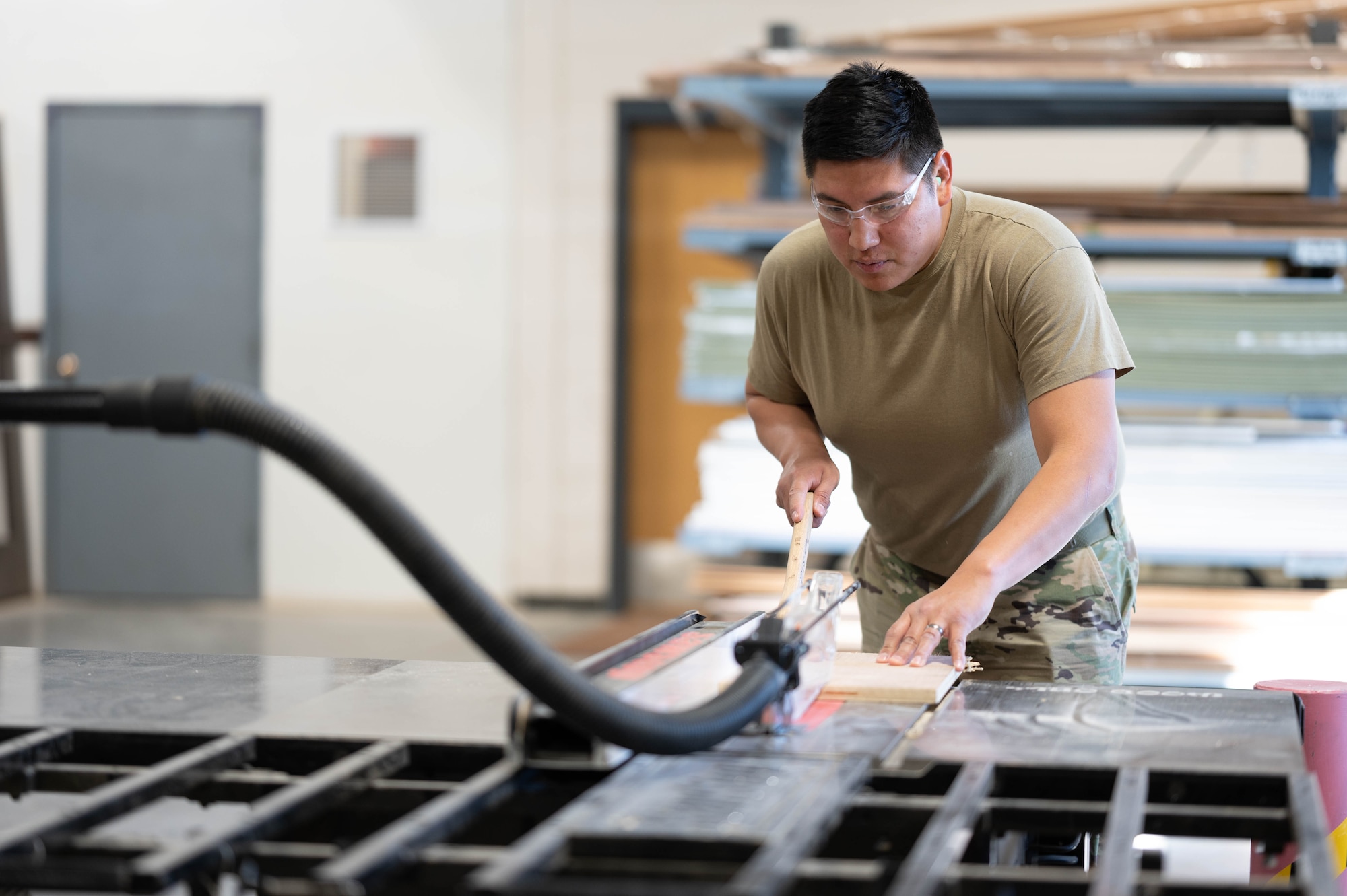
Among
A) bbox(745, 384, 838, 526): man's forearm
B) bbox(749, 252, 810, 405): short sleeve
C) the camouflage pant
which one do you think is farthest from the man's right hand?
the camouflage pant

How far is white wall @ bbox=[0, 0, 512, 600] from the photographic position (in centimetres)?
702

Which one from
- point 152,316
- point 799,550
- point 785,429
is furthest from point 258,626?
point 799,550

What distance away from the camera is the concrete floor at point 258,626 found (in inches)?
238

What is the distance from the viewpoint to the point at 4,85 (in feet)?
23.9

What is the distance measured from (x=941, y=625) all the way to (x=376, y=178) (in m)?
5.83

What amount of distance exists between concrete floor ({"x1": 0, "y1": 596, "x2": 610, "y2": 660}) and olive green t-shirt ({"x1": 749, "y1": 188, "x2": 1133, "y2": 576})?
3.76m

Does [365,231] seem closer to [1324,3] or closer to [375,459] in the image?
[375,459]

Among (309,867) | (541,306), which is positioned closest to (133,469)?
(541,306)

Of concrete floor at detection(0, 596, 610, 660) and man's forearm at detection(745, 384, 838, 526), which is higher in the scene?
man's forearm at detection(745, 384, 838, 526)

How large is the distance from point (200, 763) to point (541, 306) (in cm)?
570

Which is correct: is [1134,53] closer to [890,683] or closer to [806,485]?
[806,485]

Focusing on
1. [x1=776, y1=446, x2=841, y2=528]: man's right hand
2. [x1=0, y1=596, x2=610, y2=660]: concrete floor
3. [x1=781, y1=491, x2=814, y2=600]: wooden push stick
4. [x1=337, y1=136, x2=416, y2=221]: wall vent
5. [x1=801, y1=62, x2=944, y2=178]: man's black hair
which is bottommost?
[x1=0, y1=596, x2=610, y2=660]: concrete floor

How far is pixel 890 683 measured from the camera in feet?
5.70

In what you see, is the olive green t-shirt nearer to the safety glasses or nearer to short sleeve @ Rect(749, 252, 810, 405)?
short sleeve @ Rect(749, 252, 810, 405)
